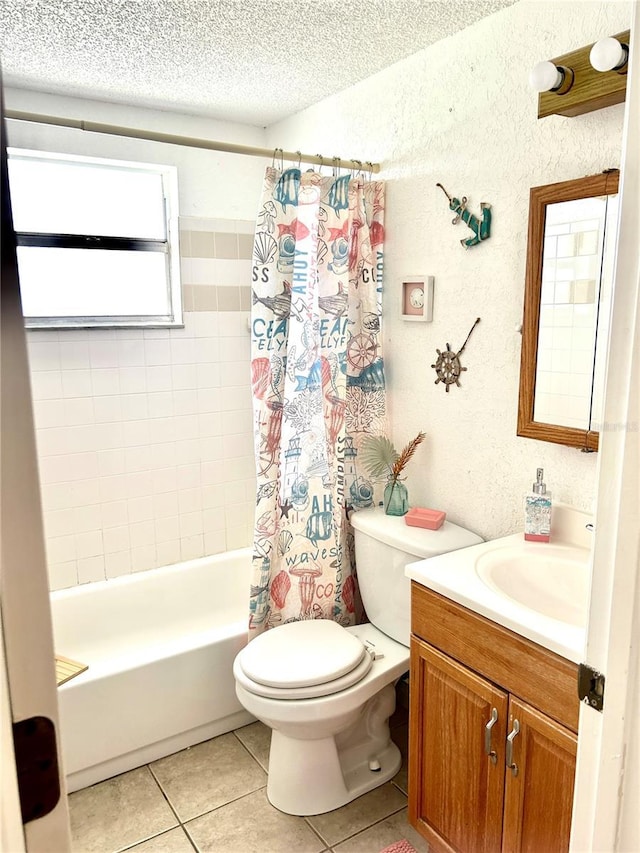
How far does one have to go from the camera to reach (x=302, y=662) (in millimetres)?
2062

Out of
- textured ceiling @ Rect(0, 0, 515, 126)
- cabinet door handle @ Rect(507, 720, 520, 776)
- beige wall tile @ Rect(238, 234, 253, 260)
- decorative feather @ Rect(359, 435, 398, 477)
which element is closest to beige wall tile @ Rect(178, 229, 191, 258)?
beige wall tile @ Rect(238, 234, 253, 260)

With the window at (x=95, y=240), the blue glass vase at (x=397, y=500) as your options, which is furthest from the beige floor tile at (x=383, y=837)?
the window at (x=95, y=240)

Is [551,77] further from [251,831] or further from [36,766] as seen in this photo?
[251,831]

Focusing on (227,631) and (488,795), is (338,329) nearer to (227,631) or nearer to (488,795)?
(227,631)

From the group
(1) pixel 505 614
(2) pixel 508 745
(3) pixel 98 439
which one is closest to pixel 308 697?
(2) pixel 508 745

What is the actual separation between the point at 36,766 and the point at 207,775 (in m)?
1.91

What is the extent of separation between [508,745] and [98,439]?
204cm

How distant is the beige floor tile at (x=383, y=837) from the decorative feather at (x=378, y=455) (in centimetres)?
117

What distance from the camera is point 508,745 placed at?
1539 mm

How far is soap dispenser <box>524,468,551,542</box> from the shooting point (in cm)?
187

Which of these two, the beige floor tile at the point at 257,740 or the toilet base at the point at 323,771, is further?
the beige floor tile at the point at 257,740

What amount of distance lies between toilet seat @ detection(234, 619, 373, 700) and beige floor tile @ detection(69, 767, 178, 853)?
523 mm

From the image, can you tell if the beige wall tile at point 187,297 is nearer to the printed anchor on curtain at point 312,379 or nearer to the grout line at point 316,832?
the printed anchor on curtain at point 312,379

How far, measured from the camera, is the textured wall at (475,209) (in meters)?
1.81
